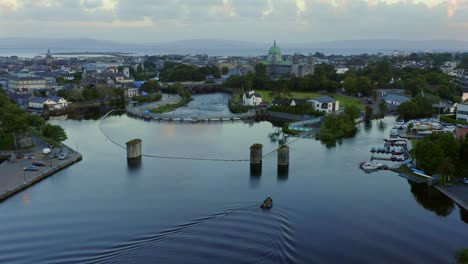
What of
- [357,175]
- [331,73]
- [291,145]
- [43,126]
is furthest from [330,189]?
[331,73]

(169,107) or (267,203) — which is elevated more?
(169,107)

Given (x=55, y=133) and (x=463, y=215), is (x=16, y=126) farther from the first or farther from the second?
(x=463, y=215)

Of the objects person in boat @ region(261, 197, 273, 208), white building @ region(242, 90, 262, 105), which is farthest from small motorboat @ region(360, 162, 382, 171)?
white building @ region(242, 90, 262, 105)

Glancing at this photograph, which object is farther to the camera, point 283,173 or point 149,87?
point 149,87

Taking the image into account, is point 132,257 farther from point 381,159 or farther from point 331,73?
point 331,73

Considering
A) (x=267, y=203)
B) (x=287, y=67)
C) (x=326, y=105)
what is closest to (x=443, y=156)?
(x=267, y=203)

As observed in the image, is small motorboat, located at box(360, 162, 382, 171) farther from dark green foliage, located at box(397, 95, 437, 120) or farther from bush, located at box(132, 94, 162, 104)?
bush, located at box(132, 94, 162, 104)
